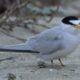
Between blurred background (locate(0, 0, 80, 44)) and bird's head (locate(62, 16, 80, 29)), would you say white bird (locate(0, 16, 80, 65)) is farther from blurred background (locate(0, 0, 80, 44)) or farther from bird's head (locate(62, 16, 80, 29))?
blurred background (locate(0, 0, 80, 44))

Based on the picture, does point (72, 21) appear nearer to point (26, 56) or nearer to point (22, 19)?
point (26, 56)

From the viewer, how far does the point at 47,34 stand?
14.6ft

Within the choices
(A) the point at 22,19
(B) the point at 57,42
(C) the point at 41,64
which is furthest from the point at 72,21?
(A) the point at 22,19

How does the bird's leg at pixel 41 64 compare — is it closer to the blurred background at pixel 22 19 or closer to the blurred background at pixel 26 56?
the blurred background at pixel 26 56

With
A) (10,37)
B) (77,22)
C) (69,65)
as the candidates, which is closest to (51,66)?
(69,65)

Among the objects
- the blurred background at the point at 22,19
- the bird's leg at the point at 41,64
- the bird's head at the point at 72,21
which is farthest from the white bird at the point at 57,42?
the blurred background at the point at 22,19

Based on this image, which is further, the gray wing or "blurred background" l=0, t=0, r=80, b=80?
the gray wing

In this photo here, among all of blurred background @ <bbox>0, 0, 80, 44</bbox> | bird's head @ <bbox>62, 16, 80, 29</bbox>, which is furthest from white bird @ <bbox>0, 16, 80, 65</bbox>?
blurred background @ <bbox>0, 0, 80, 44</bbox>

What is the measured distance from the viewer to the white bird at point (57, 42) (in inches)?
171

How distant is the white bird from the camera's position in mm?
4332

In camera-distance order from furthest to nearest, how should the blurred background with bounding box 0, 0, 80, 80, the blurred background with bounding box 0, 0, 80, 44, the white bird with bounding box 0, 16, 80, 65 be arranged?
the blurred background with bounding box 0, 0, 80, 44 < the white bird with bounding box 0, 16, 80, 65 < the blurred background with bounding box 0, 0, 80, 80

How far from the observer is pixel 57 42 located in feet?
14.5

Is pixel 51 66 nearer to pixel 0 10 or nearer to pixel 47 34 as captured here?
pixel 47 34

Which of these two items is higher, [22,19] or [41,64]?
[22,19]
